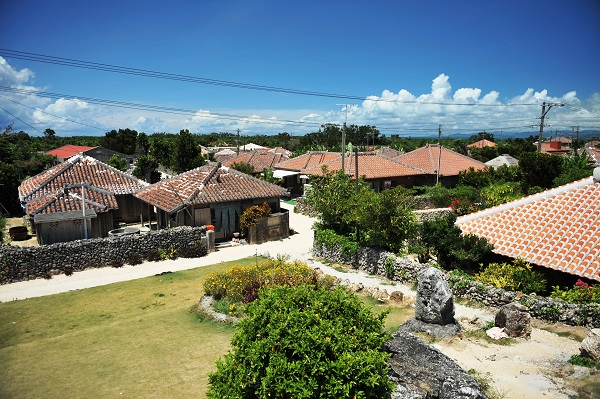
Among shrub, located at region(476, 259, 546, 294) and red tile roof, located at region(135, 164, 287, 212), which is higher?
red tile roof, located at region(135, 164, 287, 212)

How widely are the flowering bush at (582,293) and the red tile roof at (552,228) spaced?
0.32 meters

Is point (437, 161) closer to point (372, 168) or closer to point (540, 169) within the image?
point (372, 168)

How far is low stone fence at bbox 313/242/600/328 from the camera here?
1216 centimetres

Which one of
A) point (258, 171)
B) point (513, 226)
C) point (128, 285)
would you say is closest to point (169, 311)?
point (128, 285)

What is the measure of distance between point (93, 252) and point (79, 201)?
4.56 m

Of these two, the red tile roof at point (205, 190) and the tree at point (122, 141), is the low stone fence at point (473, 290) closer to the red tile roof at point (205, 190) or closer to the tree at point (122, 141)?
the red tile roof at point (205, 190)

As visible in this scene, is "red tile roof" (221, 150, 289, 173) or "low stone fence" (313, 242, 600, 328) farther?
"red tile roof" (221, 150, 289, 173)

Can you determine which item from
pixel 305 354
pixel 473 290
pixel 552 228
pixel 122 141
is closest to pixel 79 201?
pixel 473 290

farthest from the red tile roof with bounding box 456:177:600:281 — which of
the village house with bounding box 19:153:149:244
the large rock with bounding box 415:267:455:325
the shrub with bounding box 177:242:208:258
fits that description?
the village house with bounding box 19:153:149:244

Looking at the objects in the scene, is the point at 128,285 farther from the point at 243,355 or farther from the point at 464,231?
the point at 464,231

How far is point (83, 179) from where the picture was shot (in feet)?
88.5

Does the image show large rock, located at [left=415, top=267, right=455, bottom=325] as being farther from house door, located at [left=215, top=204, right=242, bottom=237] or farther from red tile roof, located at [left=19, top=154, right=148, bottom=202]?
red tile roof, located at [left=19, top=154, right=148, bottom=202]

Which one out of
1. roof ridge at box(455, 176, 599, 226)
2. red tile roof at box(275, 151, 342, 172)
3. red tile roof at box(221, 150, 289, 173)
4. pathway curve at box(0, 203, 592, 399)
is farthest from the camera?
red tile roof at box(221, 150, 289, 173)

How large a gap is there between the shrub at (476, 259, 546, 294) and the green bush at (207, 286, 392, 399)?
32.0 feet
